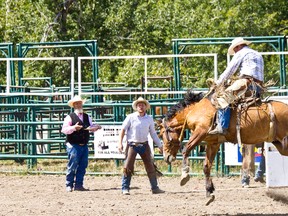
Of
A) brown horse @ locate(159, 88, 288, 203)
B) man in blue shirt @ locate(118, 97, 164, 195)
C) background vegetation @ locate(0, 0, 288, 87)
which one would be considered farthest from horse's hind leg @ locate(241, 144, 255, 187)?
background vegetation @ locate(0, 0, 288, 87)

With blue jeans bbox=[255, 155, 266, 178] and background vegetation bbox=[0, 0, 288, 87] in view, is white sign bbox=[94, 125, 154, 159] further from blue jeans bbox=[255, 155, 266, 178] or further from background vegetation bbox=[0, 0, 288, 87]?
background vegetation bbox=[0, 0, 288, 87]

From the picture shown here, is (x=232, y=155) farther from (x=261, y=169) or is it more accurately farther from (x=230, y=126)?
(x=230, y=126)

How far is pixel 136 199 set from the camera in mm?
13312

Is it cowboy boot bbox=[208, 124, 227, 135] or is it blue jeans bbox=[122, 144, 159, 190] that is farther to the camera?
blue jeans bbox=[122, 144, 159, 190]

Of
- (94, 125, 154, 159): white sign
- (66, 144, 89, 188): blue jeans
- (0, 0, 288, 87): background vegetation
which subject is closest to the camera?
(66, 144, 89, 188): blue jeans

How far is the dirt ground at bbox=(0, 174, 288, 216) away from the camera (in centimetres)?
1209

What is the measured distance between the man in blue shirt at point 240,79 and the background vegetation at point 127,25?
49.9 ft

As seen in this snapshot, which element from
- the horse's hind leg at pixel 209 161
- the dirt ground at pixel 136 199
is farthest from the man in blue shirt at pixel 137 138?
the horse's hind leg at pixel 209 161

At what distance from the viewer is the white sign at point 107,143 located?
1639 centimetres

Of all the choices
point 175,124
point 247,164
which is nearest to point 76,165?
point 175,124

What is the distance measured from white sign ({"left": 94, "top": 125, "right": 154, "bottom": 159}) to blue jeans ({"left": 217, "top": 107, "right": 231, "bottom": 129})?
4288 mm

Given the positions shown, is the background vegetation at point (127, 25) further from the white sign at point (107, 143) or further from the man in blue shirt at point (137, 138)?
the man in blue shirt at point (137, 138)

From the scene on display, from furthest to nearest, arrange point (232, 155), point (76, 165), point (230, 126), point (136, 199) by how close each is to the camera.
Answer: point (232, 155)
point (76, 165)
point (136, 199)
point (230, 126)

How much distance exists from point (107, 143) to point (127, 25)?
14.1 m
